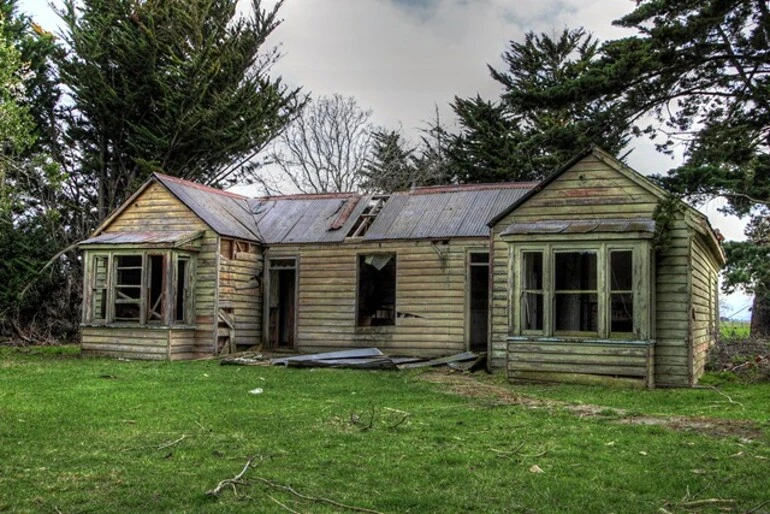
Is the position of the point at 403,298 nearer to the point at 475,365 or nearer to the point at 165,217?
the point at 475,365

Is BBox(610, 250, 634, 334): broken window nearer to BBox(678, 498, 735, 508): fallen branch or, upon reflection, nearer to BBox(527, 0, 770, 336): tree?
BBox(527, 0, 770, 336): tree

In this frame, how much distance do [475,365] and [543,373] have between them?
266cm

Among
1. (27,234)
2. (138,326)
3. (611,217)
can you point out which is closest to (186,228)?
(138,326)

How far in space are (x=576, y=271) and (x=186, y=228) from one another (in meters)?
10.4

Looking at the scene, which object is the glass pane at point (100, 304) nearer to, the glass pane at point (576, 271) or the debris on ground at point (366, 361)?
the debris on ground at point (366, 361)

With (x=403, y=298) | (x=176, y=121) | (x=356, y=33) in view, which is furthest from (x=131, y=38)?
(x=403, y=298)

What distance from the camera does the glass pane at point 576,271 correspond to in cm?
1523

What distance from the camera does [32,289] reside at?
77.4 ft

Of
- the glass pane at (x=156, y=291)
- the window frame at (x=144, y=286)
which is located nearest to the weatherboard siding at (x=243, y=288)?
the window frame at (x=144, y=286)

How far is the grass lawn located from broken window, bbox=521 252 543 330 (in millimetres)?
1796

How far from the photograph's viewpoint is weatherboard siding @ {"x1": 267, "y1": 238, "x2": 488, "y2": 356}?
59.1ft

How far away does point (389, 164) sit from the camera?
122 ft

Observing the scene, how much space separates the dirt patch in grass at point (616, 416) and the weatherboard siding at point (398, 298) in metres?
4.82

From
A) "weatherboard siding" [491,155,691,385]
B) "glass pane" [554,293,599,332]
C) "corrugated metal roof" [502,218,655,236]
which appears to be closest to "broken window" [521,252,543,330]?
"weatherboard siding" [491,155,691,385]
